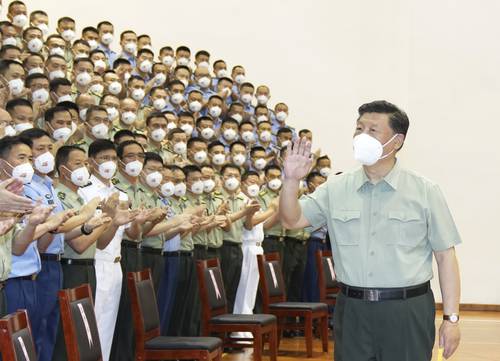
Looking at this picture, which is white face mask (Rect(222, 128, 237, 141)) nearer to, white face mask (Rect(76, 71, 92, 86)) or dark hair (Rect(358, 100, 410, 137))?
white face mask (Rect(76, 71, 92, 86))

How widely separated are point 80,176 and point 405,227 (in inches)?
86.1

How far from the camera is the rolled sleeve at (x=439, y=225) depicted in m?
3.24

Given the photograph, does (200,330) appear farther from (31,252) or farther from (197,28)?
(197,28)

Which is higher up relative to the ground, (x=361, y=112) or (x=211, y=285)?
(x=361, y=112)

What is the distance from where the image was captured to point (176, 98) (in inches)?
355

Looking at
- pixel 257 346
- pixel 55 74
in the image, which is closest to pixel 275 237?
pixel 257 346

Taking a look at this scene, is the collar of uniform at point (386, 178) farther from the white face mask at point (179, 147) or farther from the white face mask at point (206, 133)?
the white face mask at point (206, 133)

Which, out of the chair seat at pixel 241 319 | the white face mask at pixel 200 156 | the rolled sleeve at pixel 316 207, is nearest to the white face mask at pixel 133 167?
the chair seat at pixel 241 319

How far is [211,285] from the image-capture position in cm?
578

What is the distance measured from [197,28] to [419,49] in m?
3.09

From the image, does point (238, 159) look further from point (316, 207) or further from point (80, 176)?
point (316, 207)

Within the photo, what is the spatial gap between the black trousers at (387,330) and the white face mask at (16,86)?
4.20 m

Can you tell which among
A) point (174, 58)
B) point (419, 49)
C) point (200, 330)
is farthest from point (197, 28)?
point (200, 330)

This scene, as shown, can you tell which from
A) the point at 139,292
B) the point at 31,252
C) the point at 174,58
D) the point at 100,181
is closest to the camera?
the point at 31,252
